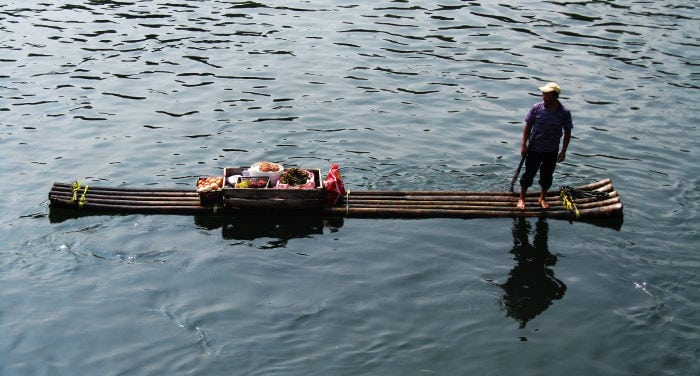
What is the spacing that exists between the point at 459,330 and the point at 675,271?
417 cm

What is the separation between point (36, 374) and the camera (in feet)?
35.9

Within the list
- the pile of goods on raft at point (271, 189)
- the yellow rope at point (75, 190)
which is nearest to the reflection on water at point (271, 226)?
the pile of goods on raft at point (271, 189)

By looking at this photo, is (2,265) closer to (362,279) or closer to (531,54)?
(362,279)

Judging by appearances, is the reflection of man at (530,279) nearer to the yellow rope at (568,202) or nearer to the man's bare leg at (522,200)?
the man's bare leg at (522,200)

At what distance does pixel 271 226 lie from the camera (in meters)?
14.9

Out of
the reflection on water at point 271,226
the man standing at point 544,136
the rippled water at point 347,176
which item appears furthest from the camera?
the reflection on water at point 271,226

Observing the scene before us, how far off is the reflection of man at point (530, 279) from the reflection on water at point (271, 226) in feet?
11.1

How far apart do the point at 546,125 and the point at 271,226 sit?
5358 mm

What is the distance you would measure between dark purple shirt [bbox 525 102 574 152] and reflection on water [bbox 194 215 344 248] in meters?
3.93

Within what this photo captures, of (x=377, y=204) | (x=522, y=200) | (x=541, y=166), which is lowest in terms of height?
(x=377, y=204)

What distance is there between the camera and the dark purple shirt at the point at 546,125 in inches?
555

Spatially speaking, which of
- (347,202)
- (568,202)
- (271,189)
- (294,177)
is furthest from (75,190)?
(568,202)

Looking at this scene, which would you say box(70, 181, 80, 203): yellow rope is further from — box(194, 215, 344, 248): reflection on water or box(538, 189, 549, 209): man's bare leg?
box(538, 189, 549, 209): man's bare leg

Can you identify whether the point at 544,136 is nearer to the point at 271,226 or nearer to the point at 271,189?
the point at 271,189
